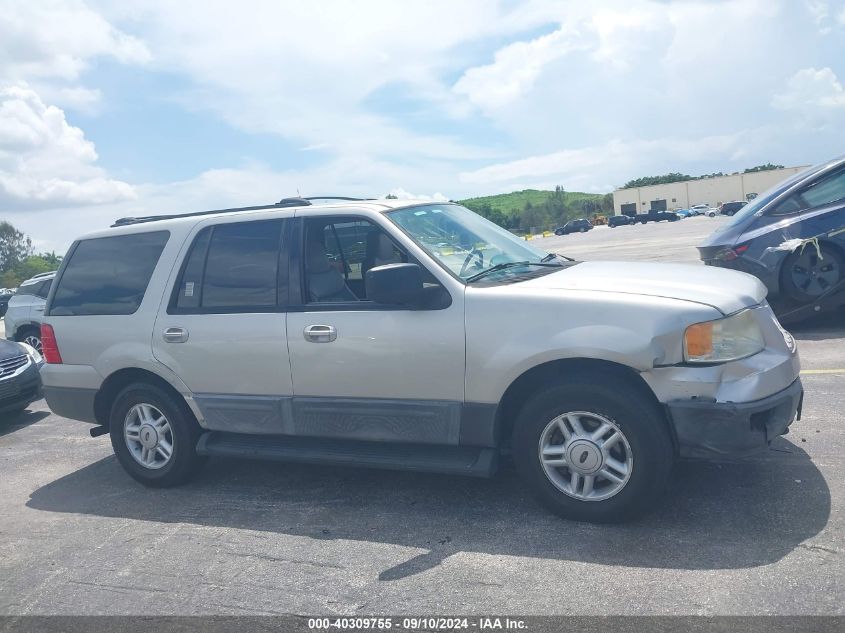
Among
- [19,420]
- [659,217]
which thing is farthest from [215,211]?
[659,217]

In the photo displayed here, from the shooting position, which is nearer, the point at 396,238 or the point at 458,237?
the point at 396,238

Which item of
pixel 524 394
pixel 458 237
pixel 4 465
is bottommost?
pixel 4 465

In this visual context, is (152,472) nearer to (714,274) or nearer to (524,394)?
(524,394)

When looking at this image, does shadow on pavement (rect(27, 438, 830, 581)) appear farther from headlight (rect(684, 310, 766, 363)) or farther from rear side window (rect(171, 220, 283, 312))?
rear side window (rect(171, 220, 283, 312))

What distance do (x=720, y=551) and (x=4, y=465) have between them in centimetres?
595

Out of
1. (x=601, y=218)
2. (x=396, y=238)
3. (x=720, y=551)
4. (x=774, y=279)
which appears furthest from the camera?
(x=601, y=218)

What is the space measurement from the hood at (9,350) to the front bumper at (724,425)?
7695mm

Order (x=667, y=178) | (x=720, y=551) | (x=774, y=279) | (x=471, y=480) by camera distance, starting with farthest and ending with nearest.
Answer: (x=667, y=178), (x=774, y=279), (x=471, y=480), (x=720, y=551)

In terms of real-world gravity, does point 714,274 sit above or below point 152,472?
above

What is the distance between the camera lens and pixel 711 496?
429 centimetres

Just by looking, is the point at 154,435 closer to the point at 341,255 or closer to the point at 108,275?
the point at 108,275

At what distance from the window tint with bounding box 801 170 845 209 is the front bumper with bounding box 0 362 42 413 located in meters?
8.98

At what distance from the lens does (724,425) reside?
3.74m

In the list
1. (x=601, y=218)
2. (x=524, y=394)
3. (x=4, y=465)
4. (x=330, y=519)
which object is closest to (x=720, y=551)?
(x=524, y=394)
